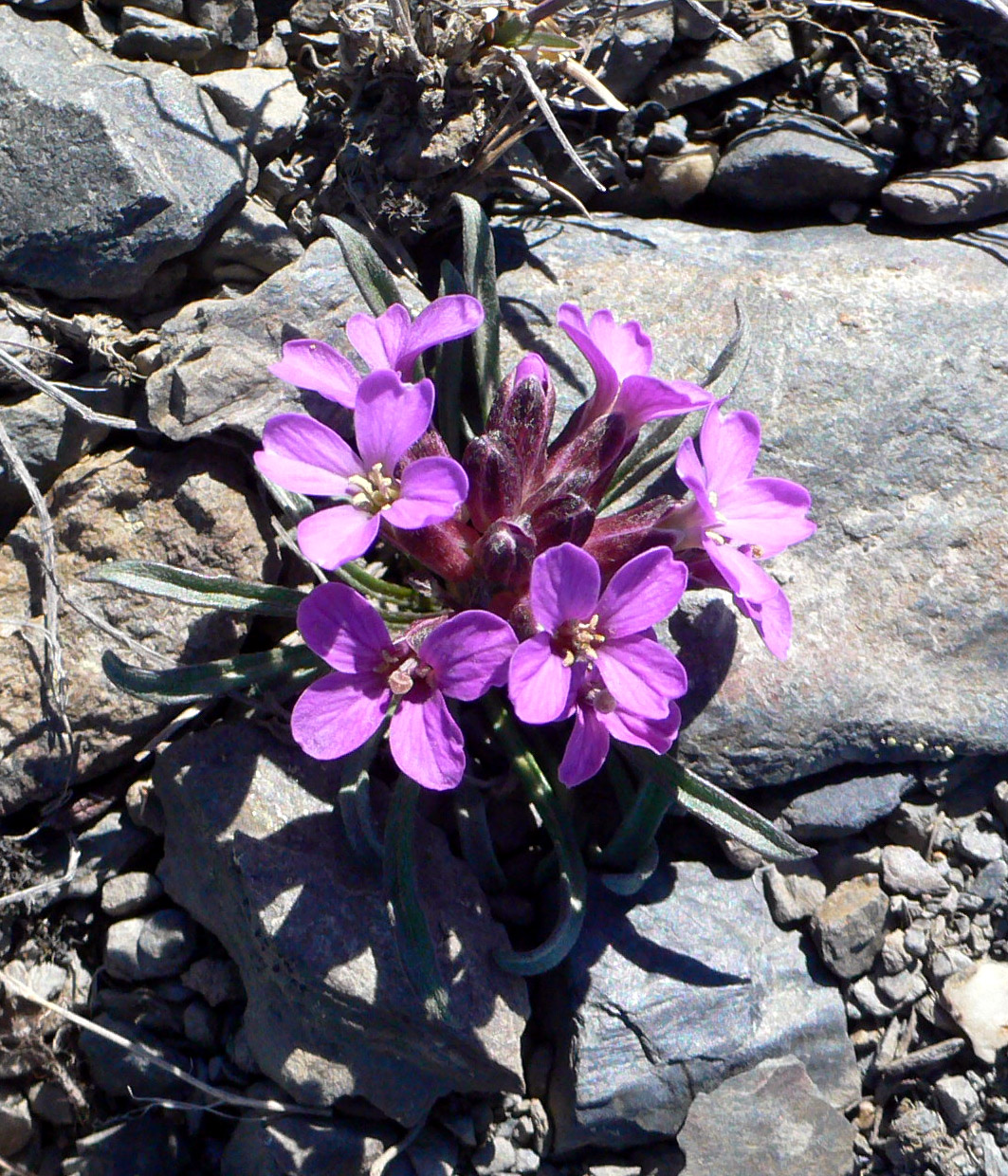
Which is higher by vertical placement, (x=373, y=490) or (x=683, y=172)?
(x=683, y=172)

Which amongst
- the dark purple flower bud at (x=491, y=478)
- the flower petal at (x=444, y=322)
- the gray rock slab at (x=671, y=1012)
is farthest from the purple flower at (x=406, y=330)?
the gray rock slab at (x=671, y=1012)

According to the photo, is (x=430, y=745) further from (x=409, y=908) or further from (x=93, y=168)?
(x=93, y=168)

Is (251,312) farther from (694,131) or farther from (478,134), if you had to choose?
(694,131)

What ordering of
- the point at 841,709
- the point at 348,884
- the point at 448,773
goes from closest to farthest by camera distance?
the point at 448,773
the point at 348,884
the point at 841,709

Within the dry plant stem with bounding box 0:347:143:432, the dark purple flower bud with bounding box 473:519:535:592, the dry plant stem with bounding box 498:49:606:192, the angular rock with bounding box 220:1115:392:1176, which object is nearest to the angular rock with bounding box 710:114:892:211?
the dry plant stem with bounding box 498:49:606:192

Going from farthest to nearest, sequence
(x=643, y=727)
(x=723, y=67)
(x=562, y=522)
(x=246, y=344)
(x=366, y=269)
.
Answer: (x=723, y=67) < (x=246, y=344) < (x=366, y=269) < (x=562, y=522) < (x=643, y=727)

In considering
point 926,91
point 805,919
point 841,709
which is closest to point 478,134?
point 926,91

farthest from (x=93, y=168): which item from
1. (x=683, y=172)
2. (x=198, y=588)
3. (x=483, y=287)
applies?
(x=683, y=172)

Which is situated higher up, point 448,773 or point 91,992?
point 448,773

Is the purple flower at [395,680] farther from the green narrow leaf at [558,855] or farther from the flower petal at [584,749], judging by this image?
the green narrow leaf at [558,855]
